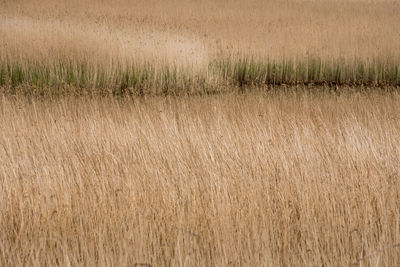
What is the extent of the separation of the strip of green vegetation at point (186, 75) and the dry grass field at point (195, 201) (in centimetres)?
394

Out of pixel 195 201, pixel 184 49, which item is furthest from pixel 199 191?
pixel 184 49

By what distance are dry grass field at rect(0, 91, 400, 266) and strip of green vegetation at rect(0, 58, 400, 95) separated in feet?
12.9

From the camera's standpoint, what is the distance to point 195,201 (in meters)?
4.16

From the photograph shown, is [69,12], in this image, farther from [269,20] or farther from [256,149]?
[256,149]

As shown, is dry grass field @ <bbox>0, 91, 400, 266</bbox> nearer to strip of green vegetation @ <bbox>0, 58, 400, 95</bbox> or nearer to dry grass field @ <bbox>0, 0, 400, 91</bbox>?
dry grass field @ <bbox>0, 0, 400, 91</bbox>

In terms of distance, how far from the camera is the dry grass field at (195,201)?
367cm

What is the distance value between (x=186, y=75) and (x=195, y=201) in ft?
20.1

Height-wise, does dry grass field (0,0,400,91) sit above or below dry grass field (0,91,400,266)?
above

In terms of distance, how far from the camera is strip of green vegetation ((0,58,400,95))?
31.5ft

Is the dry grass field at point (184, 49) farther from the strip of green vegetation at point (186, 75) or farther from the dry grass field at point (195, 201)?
the dry grass field at point (195, 201)

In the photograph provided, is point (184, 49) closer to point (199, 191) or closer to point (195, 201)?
point (199, 191)

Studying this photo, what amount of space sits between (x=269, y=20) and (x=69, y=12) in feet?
23.7

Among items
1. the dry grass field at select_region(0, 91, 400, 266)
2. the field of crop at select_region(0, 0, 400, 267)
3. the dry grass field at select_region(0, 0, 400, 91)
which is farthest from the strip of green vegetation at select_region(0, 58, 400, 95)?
the dry grass field at select_region(0, 91, 400, 266)

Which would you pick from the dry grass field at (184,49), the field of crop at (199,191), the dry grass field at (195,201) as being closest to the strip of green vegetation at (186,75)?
the dry grass field at (184,49)
